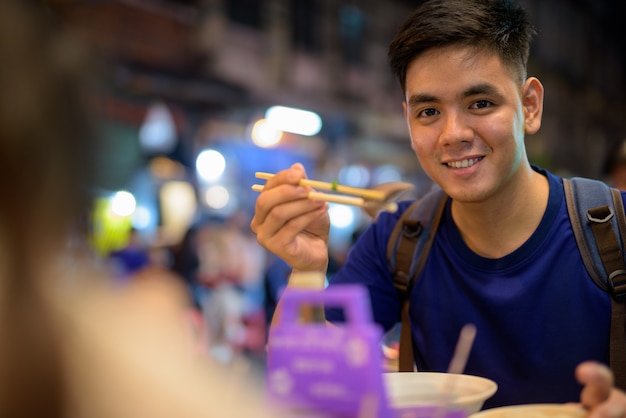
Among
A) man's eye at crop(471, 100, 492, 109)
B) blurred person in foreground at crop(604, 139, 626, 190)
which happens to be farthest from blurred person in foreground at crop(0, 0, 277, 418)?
blurred person in foreground at crop(604, 139, 626, 190)

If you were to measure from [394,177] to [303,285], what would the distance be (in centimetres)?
1609

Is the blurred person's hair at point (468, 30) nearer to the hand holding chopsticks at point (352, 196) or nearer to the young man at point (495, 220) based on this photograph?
the young man at point (495, 220)

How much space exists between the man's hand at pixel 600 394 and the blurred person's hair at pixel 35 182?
3.04 feet

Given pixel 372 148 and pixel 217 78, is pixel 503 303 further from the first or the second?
pixel 372 148

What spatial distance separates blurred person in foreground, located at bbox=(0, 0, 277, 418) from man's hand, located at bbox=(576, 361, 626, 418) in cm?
80

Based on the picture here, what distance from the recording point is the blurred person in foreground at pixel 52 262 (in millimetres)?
687

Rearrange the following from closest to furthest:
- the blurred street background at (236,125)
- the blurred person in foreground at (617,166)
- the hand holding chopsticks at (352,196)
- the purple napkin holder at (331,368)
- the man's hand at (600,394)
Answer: the purple napkin holder at (331,368), the man's hand at (600,394), the hand holding chopsticks at (352,196), the blurred person in foreground at (617,166), the blurred street background at (236,125)

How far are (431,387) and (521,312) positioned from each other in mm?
712

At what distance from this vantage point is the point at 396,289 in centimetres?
234

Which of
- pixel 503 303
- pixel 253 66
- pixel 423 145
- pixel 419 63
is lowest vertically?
pixel 503 303

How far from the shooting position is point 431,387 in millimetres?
1454

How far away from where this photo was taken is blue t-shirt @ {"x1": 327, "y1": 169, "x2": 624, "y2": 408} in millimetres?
1992

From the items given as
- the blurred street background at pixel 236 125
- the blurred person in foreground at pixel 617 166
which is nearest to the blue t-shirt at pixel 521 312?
the blurred street background at pixel 236 125

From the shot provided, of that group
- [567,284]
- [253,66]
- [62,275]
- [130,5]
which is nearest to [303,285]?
[62,275]
